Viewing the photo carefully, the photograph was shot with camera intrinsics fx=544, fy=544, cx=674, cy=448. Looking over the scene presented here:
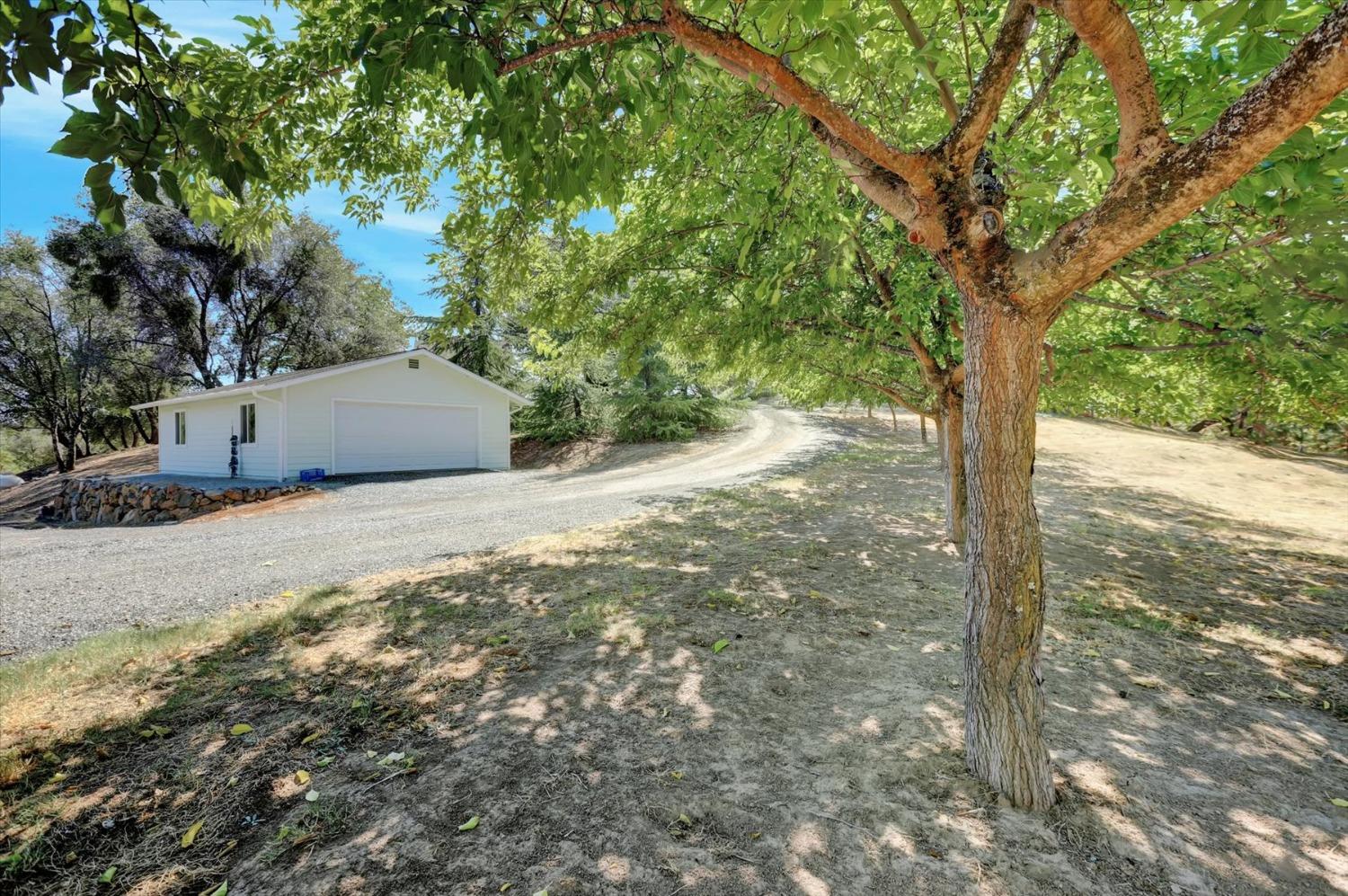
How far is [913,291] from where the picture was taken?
5023mm

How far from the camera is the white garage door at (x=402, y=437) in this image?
1519 centimetres

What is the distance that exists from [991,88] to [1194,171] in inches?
31.6

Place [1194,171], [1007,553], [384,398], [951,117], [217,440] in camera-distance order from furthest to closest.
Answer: [217,440], [384,398], [951,117], [1007,553], [1194,171]

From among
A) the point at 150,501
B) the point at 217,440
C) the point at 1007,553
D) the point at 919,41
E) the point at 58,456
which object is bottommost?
the point at 150,501

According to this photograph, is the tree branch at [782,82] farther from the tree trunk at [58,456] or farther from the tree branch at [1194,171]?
the tree trunk at [58,456]

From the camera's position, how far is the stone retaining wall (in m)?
11.4

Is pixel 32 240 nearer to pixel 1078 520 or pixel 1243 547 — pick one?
pixel 1078 520

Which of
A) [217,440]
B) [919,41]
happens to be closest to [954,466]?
[919,41]

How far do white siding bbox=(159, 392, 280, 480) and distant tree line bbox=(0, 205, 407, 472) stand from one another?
20.7ft

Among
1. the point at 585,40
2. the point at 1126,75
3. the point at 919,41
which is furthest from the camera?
the point at 919,41

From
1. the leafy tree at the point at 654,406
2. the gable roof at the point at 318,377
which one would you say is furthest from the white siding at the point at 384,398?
the leafy tree at the point at 654,406

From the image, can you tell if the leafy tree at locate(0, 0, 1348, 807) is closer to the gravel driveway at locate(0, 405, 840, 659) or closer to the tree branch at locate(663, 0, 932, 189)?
the tree branch at locate(663, 0, 932, 189)

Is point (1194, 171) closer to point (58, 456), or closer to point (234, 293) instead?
point (234, 293)

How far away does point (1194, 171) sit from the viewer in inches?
66.7
